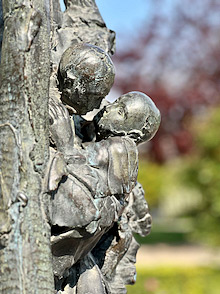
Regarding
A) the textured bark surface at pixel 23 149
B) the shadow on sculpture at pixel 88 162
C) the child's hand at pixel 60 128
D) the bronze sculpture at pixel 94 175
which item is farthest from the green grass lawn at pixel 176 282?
the textured bark surface at pixel 23 149

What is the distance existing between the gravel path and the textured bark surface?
9925mm

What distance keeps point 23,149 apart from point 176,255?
1272cm

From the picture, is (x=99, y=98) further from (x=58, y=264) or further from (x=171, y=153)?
(x=171, y=153)

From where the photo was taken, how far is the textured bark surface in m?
1.81

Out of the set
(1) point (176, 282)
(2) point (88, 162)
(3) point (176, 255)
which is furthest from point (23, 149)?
(3) point (176, 255)

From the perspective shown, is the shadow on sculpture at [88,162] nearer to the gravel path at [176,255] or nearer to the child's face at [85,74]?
the child's face at [85,74]

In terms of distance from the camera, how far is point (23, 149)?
1854mm

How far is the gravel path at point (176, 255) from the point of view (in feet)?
39.8

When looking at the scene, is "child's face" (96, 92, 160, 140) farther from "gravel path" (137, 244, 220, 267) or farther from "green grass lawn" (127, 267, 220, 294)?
"gravel path" (137, 244, 220, 267)

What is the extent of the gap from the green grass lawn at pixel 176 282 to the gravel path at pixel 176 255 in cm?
370

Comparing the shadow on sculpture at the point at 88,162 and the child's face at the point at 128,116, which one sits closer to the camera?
the shadow on sculpture at the point at 88,162

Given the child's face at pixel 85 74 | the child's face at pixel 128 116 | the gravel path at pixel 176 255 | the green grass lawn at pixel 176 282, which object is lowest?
the gravel path at pixel 176 255

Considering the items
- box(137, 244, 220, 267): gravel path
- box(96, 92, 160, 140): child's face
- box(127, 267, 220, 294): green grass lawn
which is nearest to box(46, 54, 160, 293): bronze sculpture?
box(96, 92, 160, 140): child's face

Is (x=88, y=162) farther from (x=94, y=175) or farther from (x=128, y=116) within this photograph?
(x=128, y=116)
